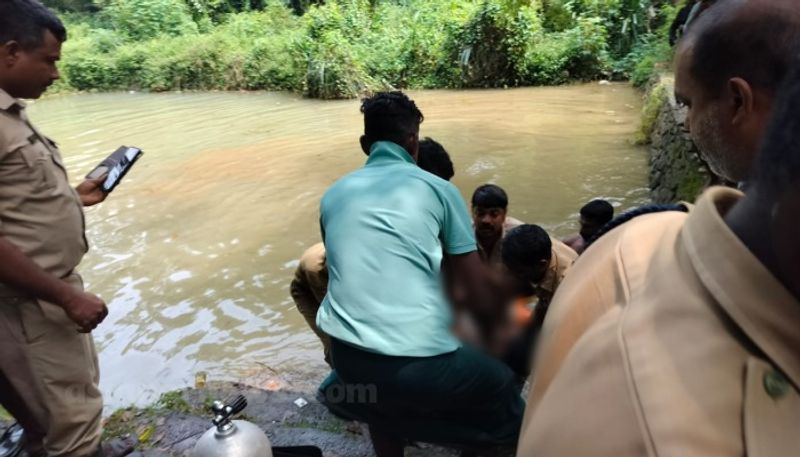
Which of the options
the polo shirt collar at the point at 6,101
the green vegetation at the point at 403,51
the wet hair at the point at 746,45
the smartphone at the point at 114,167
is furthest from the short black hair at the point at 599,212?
the green vegetation at the point at 403,51

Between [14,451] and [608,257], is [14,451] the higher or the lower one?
the lower one

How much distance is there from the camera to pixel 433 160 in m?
2.95

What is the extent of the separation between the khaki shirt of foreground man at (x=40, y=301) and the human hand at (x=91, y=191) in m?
0.30

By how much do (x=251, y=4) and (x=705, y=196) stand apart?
104ft

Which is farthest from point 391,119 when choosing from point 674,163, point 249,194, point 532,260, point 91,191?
point 249,194

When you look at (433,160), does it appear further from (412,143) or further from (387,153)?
(387,153)

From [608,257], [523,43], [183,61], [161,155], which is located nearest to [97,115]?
[183,61]

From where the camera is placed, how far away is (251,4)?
29.5 meters

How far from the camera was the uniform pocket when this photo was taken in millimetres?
2016

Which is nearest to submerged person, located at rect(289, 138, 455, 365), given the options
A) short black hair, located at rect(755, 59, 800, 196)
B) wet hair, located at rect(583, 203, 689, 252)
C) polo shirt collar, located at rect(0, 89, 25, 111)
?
polo shirt collar, located at rect(0, 89, 25, 111)

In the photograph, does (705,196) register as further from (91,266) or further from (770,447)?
(91,266)

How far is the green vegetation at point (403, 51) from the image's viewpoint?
15.6 metres

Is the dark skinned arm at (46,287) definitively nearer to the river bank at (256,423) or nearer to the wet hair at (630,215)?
the river bank at (256,423)

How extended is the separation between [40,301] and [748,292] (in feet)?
7.30
